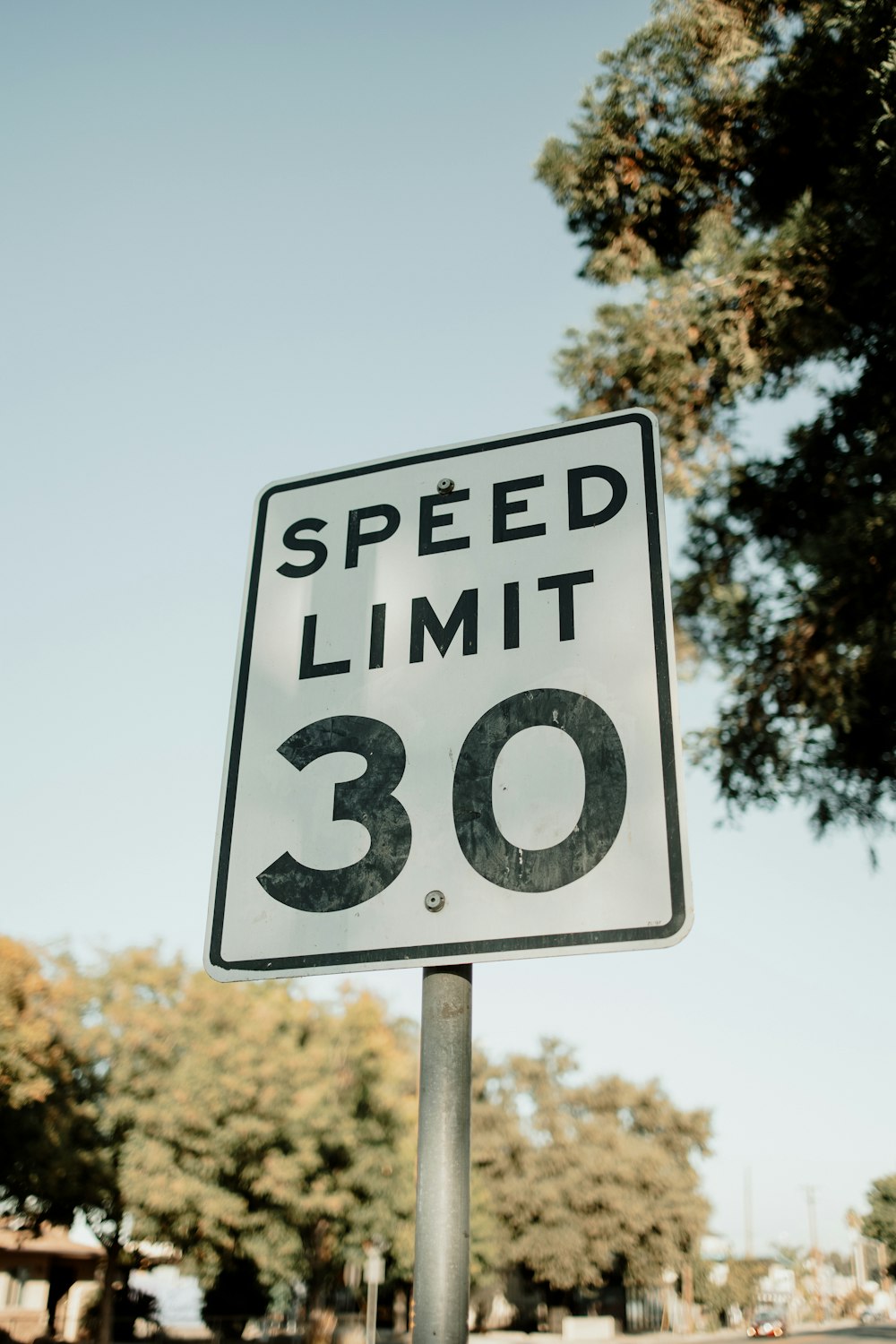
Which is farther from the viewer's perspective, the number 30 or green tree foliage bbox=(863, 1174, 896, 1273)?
green tree foliage bbox=(863, 1174, 896, 1273)

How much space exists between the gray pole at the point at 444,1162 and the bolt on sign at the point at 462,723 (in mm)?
57

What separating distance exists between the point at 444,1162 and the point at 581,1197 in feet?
129

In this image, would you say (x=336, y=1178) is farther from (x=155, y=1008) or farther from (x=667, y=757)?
(x=667, y=757)

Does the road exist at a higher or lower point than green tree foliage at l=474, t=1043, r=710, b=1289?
lower

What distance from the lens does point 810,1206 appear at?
88.8 metres

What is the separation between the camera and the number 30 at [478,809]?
1422 millimetres

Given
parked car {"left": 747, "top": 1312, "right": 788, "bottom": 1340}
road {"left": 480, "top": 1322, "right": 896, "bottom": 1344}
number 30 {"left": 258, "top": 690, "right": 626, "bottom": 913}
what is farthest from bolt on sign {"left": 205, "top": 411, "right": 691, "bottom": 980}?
parked car {"left": 747, "top": 1312, "right": 788, "bottom": 1340}

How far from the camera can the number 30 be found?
1422mm

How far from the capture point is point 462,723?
1.56 meters

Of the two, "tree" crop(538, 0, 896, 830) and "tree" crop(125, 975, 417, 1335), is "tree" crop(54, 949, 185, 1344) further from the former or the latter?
"tree" crop(538, 0, 896, 830)

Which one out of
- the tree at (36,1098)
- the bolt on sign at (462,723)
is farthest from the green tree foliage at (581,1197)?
the bolt on sign at (462,723)

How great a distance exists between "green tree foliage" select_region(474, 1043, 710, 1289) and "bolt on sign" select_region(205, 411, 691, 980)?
38.4 meters

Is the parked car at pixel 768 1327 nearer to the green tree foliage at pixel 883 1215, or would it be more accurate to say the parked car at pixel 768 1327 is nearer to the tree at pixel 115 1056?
the tree at pixel 115 1056

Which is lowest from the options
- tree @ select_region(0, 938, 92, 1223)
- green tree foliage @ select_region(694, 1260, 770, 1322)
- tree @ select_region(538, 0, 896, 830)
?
green tree foliage @ select_region(694, 1260, 770, 1322)
